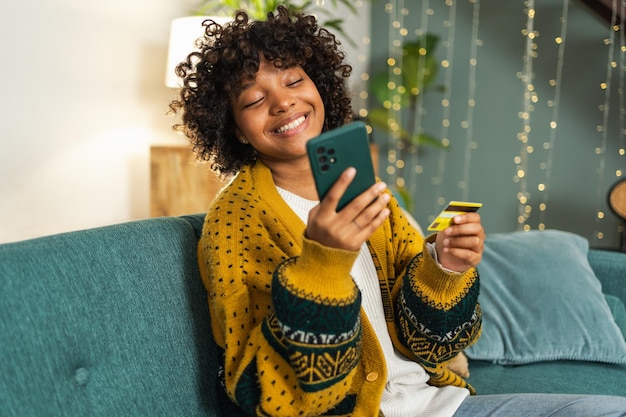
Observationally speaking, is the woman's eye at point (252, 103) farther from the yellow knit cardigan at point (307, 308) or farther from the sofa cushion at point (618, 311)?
the sofa cushion at point (618, 311)

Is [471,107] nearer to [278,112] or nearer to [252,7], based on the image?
[252,7]

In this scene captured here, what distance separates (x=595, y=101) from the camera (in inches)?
134

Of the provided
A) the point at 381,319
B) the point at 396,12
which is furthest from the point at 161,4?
the point at 381,319

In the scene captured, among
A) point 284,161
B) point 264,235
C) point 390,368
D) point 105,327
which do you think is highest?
point 284,161

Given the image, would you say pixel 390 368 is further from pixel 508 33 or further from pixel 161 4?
pixel 508 33

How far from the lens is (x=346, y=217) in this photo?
881 millimetres

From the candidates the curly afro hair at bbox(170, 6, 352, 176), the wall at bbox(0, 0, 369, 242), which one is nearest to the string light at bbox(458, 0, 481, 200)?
the wall at bbox(0, 0, 369, 242)

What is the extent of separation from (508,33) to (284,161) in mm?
2792

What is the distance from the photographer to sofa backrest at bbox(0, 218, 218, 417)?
0.95m

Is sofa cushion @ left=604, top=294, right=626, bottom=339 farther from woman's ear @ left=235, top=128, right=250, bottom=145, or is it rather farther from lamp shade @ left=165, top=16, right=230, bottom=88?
lamp shade @ left=165, top=16, right=230, bottom=88

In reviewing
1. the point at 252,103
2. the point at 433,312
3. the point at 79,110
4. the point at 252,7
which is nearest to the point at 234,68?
the point at 252,103

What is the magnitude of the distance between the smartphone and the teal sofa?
0.42 m

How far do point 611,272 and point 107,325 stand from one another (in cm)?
155

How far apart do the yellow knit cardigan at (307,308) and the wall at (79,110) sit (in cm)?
133
